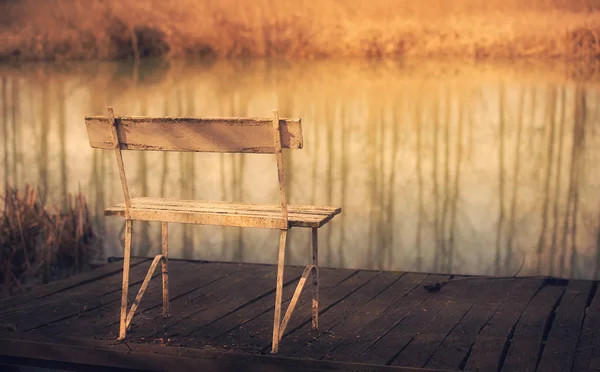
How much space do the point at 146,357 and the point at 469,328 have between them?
1277mm

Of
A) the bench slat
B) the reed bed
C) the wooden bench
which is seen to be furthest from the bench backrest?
the reed bed

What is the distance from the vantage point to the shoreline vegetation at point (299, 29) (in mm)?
20734

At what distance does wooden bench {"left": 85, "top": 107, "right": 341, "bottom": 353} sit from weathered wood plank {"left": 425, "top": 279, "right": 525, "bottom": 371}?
541 mm

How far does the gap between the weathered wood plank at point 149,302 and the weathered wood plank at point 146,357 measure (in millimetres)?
154

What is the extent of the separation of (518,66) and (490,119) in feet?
29.8

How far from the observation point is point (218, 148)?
366 cm

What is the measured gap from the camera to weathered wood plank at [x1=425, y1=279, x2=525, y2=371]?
11.8 ft

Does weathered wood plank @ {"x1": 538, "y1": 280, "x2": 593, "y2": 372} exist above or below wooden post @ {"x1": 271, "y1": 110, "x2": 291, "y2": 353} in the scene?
below

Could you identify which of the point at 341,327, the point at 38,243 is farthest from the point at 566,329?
the point at 38,243

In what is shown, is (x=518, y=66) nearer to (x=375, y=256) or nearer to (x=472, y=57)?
(x=472, y=57)

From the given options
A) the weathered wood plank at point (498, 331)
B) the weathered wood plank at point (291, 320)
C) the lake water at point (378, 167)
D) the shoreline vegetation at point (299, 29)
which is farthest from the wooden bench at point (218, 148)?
the shoreline vegetation at point (299, 29)

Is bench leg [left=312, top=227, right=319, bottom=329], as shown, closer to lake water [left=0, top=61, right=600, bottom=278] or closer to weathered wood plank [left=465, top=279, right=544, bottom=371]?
weathered wood plank [left=465, top=279, right=544, bottom=371]

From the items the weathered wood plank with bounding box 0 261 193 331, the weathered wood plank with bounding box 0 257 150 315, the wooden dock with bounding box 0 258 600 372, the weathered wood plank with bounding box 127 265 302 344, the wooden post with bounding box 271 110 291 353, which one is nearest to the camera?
the wooden post with bounding box 271 110 291 353

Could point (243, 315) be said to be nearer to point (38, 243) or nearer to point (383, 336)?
point (383, 336)
